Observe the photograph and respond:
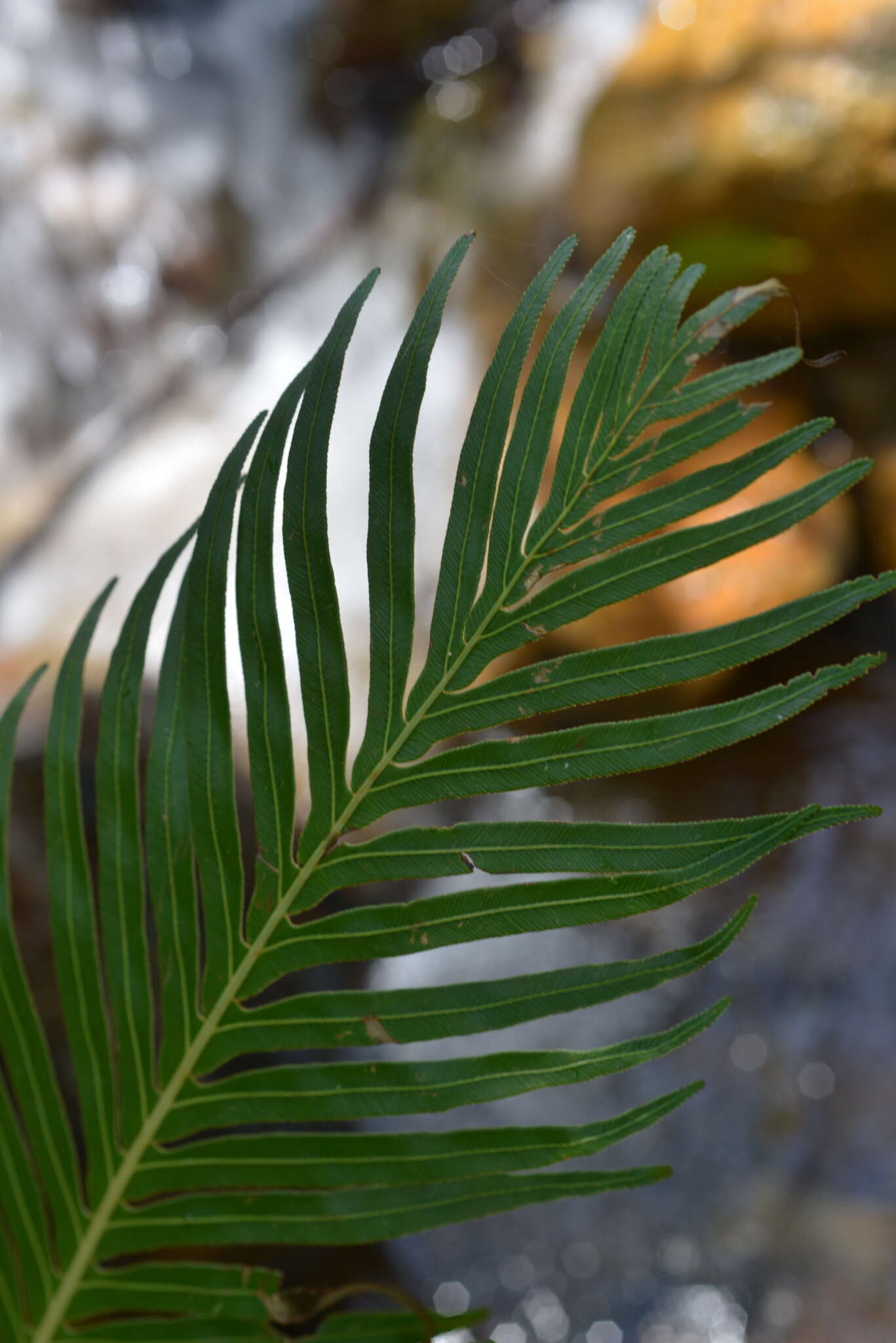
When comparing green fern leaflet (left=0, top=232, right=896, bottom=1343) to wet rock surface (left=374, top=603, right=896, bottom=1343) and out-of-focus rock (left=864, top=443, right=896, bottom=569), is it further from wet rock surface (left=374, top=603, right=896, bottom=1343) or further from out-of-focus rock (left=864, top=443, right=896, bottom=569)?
wet rock surface (left=374, top=603, right=896, bottom=1343)

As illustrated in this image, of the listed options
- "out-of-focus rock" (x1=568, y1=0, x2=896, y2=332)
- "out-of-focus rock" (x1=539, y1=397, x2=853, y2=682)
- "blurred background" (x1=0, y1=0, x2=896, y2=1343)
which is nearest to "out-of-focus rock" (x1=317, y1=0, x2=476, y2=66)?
"blurred background" (x1=0, y1=0, x2=896, y2=1343)

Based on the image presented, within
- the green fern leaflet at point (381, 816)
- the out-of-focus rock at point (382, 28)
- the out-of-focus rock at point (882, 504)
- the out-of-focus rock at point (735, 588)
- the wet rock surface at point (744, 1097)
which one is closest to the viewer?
the green fern leaflet at point (381, 816)

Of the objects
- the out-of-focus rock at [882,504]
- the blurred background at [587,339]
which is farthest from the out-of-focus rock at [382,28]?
the out-of-focus rock at [882,504]

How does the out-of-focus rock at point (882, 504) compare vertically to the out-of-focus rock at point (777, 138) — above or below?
below

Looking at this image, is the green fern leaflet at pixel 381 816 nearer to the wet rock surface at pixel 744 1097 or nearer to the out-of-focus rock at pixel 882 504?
the out-of-focus rock at pixel 882 504

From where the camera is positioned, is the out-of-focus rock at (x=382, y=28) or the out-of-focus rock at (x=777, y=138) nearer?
the out-of-focus rock at (x=777, y=138)

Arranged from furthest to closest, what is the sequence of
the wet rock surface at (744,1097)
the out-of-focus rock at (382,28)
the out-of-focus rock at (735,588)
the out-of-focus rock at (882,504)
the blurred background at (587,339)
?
the out-of-focus rock at (382,28) → the out-of-focus rock at (735,588) → the wet rock surface at (744,1097) → the blurred background at (587,339) → the out-of-focus rock at (882,504)

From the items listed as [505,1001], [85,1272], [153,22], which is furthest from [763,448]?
[153,22]
